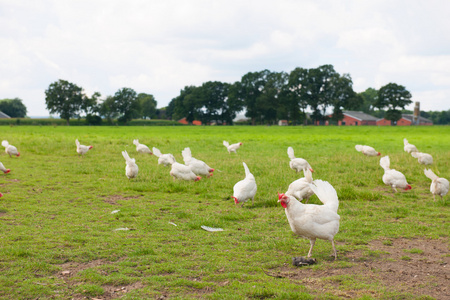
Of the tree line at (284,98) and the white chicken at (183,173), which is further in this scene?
the tree line at (284,98)

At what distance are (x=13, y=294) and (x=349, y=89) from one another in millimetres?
90342

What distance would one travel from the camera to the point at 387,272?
5848 millimetres

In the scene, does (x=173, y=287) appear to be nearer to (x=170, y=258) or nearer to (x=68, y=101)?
(x=170, y=258)

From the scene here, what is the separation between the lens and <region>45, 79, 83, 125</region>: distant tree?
10111cm

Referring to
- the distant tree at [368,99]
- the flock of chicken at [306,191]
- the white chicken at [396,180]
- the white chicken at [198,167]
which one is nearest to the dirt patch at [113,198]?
the flock of chicken at [306,191]

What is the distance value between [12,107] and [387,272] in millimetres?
140125

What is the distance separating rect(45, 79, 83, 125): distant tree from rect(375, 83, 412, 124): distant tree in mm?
82423

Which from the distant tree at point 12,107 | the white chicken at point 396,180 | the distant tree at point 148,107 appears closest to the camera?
the white chicken at point 396,180

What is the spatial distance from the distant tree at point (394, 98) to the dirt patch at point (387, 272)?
97.8m

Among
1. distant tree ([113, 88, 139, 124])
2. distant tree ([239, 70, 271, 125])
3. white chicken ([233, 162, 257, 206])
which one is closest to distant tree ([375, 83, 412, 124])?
distant tree ([239, 70, 271, 125])

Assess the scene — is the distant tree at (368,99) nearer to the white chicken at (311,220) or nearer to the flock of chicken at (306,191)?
the flock of chicken at (306,191)

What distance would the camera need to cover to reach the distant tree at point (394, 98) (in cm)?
9506

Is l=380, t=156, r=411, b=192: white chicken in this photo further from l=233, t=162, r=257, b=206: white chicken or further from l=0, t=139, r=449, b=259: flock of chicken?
l=233, t=162, r=257, b=206: white chicken

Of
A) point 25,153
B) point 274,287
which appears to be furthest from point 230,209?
point 25,153
